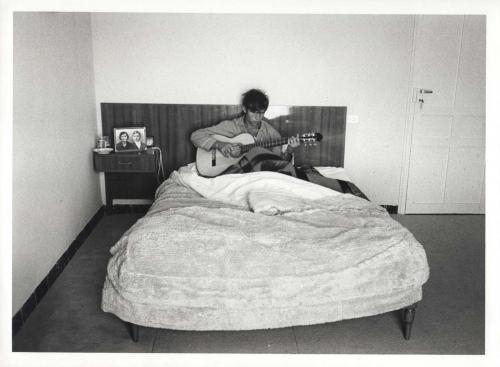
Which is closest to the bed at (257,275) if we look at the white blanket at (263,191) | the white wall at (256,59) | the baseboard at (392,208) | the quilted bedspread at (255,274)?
the quilted bedspread at (255,274)

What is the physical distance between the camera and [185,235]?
229cm

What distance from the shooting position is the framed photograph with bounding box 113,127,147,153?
4066 millimetres

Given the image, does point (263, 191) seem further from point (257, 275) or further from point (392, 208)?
point (392, 208)

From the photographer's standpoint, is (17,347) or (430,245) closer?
(17,347)

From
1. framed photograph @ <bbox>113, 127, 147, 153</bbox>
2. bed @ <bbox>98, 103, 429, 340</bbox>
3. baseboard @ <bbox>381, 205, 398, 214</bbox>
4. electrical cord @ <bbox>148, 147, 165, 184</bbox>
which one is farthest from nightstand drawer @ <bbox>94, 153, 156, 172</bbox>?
baseboard @ <bbox>381, 205, 398, 214</bbox>

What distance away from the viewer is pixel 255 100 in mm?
4008

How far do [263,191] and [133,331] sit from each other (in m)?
1.11

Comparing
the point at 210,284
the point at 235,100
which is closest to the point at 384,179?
the point at 235,100

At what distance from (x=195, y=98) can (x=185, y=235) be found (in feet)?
7.22

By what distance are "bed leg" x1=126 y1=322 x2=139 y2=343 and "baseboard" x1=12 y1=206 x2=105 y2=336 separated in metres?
0.61

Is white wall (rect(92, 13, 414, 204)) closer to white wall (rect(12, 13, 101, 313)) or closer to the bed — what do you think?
white wall (rect(12, 13, 101, 313))
